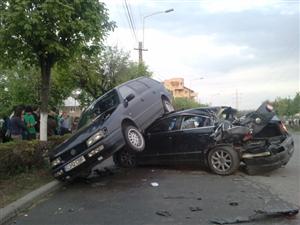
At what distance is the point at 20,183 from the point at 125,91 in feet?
11.6

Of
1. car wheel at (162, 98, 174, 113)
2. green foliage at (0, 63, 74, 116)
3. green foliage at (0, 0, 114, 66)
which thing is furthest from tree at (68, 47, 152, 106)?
green foliage at (0, 0, 114, 66)

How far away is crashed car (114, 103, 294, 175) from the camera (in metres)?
11.0

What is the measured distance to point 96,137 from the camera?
384 inches

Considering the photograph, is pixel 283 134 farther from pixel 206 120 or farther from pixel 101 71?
pixel 101 71

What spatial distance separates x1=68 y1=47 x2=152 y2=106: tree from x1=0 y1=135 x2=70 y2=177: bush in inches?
544

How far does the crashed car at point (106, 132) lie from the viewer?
970 centimetres

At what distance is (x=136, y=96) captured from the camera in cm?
1191

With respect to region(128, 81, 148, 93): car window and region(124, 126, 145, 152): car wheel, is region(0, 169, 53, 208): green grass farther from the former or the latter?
region(128, 81, 148, 93): car window

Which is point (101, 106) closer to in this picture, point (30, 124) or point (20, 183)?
point (20, 183)

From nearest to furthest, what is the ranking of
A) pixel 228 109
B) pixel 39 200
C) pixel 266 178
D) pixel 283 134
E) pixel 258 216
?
pixel 258 216, pixel 39 200, pixel 266 178, pixel 283 134, pixel 228 109

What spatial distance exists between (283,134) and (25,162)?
6.21 m

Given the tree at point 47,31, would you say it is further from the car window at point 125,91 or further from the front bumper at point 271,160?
the front bumper at point 271,160

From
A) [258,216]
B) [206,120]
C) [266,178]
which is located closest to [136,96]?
[206,120]

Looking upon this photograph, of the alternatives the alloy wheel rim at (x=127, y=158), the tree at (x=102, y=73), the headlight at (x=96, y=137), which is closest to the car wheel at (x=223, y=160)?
the alloy wheel rim at (x=127, y=158)
